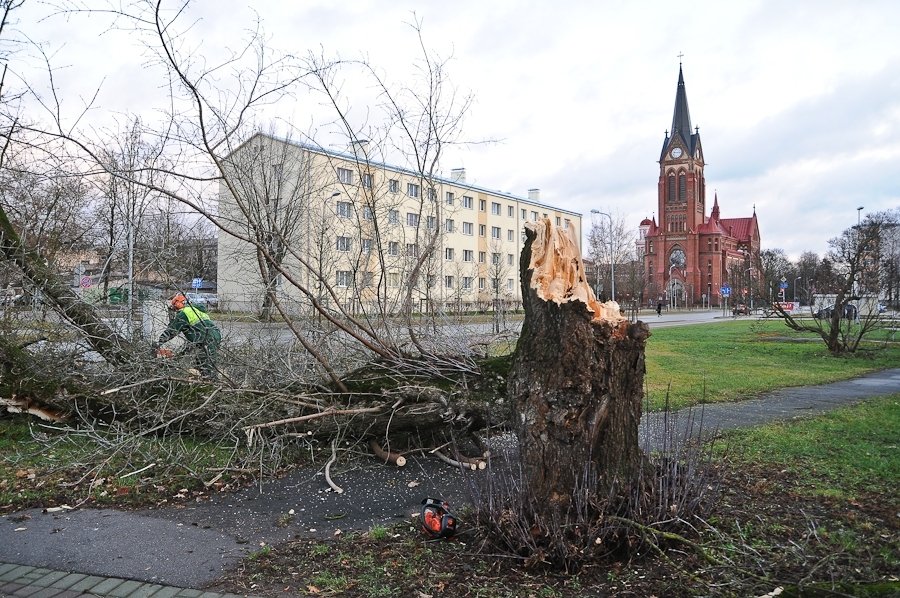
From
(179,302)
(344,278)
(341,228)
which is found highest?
(341,228)

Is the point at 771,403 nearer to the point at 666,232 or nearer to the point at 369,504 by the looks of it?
the point at 369,504

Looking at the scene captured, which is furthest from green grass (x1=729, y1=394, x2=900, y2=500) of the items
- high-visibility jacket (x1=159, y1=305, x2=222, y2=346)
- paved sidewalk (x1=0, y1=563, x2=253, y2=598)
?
high-visibility jacket (x1=159, y1=305, x2=222, y2=346)

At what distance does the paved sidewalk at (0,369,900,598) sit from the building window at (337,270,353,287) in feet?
8.46

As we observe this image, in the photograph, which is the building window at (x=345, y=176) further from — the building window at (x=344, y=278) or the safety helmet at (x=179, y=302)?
the safety helmet at (x=179, y=302)

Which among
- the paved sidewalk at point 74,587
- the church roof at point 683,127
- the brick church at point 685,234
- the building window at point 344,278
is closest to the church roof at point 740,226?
the brick church at point 685,234

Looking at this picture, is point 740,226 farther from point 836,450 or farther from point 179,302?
point 179,302

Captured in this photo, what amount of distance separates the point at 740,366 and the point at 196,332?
1085cm

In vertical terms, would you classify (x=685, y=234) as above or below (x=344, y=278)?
above

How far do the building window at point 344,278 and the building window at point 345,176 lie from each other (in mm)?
1096

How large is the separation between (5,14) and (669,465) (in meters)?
9.37

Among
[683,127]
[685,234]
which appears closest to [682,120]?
[683,127]

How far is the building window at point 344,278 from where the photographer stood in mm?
7734

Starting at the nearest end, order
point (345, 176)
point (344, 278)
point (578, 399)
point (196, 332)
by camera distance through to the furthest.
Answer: point (578, 399)
point (196, 332)
point (345, 176)
point (344, 278)

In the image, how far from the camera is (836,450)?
5855 mm
